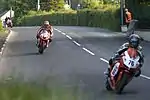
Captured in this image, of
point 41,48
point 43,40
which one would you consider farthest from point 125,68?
point 43,40

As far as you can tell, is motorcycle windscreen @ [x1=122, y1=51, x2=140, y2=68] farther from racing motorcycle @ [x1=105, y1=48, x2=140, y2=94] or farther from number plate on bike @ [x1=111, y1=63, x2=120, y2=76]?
number plate on bike @ [x1=111, y1=63, x2=120, y2=76]

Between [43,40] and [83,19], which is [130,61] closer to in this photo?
[43,40]

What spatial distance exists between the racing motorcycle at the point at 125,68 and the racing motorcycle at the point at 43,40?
12255 millimetres

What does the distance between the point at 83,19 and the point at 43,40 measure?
40785 millimetres

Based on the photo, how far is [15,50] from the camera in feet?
79.2

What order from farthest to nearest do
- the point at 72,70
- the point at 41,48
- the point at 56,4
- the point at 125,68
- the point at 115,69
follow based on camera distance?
the point at 56,4 → the point at 41,48 → the point at 72,70 → the point at 115,69 → the point at 125,68

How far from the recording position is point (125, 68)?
9.70 metres

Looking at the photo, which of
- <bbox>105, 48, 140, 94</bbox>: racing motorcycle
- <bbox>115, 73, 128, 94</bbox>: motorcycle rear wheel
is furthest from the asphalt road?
<bbox>105, 48, 140, 94</bbox>: racing motorcycle

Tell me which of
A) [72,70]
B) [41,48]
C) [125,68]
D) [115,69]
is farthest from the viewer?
[41,48]

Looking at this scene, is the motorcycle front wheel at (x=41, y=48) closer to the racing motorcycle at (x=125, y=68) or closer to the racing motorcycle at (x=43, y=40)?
the racing motorcycle at (x=43, y=40)

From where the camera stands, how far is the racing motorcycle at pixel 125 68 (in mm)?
9672

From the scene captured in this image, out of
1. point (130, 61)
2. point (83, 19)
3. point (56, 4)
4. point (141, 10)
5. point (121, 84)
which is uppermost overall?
point (141, 10)

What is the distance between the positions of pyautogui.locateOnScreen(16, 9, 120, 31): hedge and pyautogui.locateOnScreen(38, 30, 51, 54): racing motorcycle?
712 inches

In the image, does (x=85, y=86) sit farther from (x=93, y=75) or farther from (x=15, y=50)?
(x=15, y=50)
